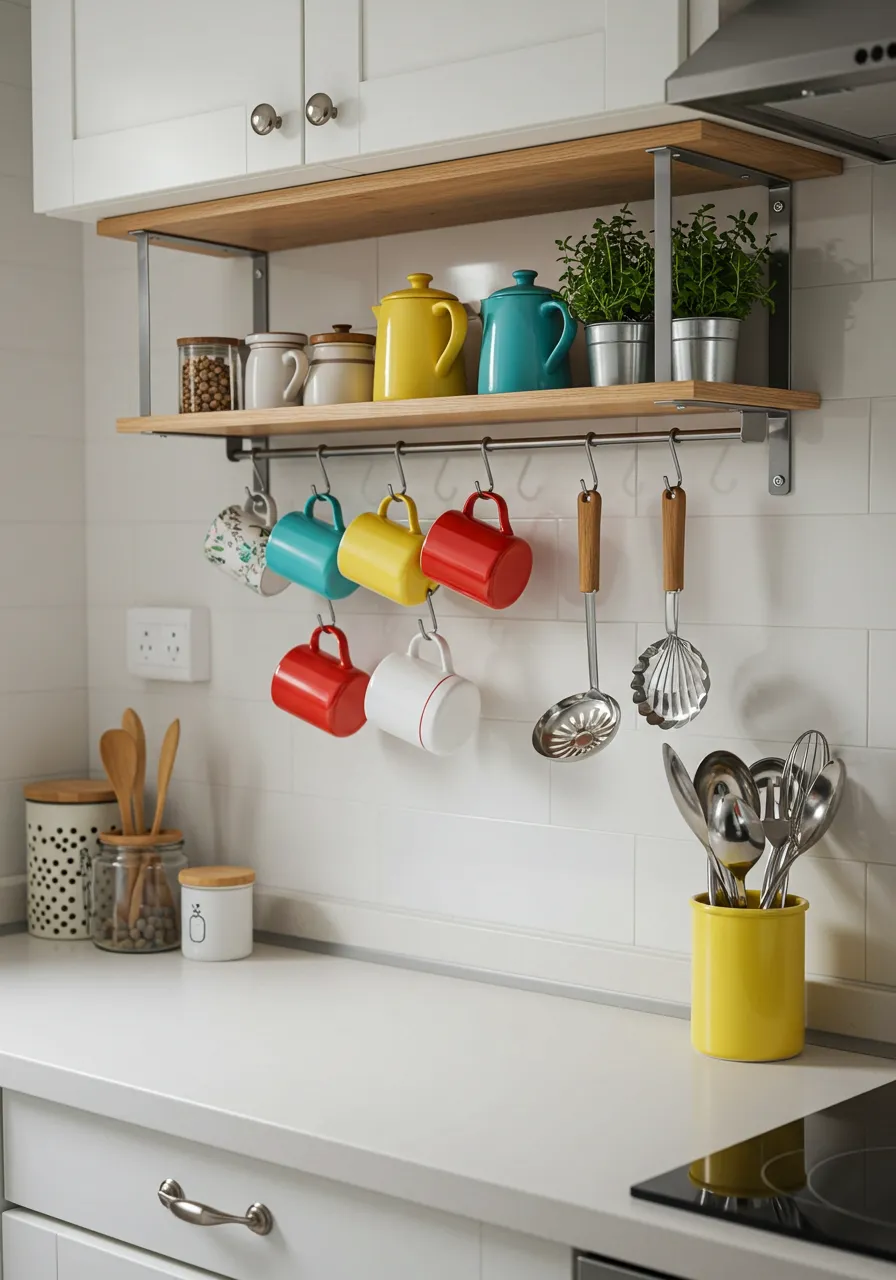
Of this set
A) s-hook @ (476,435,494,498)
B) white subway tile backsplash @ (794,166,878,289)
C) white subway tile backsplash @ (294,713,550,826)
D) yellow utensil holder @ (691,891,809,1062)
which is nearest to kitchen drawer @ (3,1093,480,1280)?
yellow utensil holder @ (691,891,809,1062)

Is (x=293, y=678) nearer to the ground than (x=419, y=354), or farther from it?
nearer to the ground

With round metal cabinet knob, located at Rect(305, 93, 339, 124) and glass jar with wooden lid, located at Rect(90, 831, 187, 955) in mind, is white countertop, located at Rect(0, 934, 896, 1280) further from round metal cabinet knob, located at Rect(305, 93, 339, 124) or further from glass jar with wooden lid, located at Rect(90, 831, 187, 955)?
round metal cabinet knob, located at Rect(305, 93, 339, 124)

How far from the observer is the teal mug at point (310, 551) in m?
1.98

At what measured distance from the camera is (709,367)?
1576 millimetres

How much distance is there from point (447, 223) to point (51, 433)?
78cm

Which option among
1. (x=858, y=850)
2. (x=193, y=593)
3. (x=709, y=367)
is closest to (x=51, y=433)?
(x=193, y=593)

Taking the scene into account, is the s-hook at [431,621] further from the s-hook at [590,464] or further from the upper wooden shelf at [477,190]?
the upper wooden shelf at [477,190]

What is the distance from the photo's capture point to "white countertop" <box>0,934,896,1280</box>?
1.27 m

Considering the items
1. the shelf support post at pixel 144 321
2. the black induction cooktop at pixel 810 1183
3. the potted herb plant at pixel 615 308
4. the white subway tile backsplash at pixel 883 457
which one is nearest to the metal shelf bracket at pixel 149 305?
the shelf support post at pixel 144 321

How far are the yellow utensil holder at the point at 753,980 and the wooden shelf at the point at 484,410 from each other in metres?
0.54

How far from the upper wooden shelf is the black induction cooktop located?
3.12 feet

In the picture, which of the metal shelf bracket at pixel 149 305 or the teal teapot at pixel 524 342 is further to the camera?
the metal shelf bracket at pixel 149 305

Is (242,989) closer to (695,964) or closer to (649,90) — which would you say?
(695,964)

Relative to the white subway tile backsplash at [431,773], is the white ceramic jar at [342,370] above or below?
above
